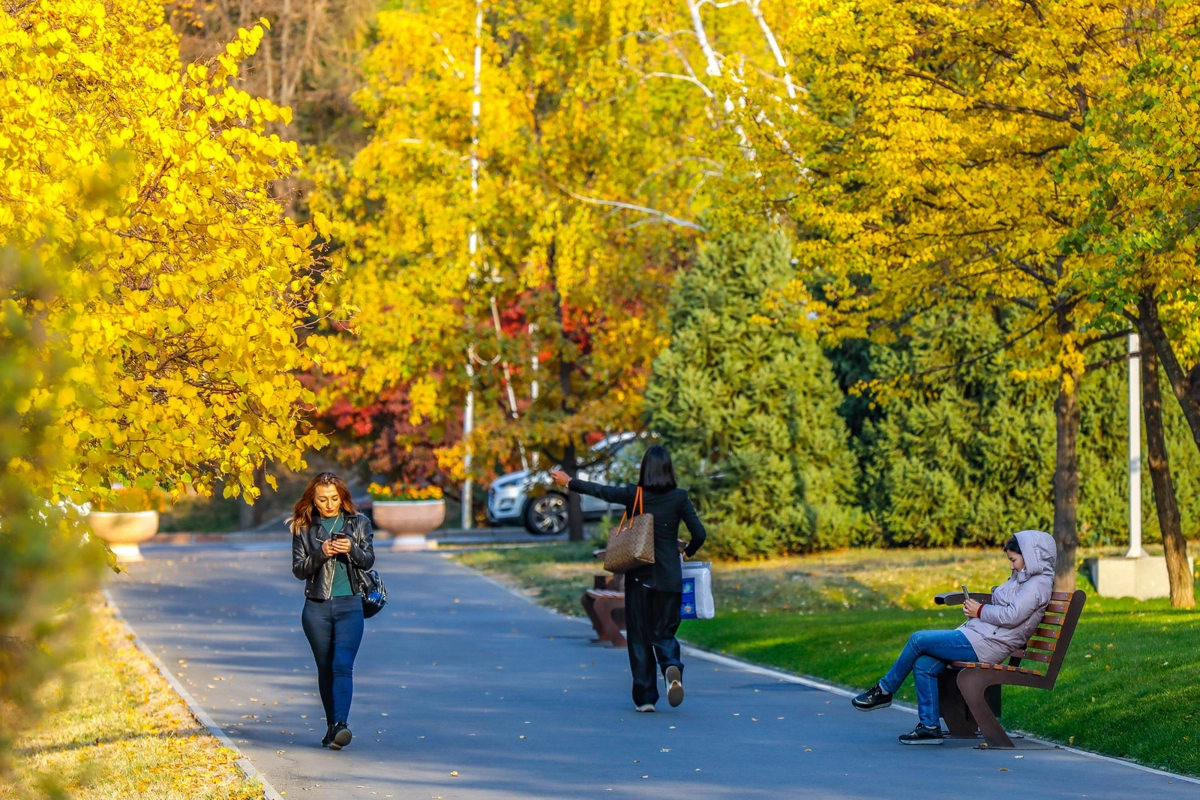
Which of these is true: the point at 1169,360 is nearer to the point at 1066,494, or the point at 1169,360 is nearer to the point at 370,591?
Answer: the point at 1066,494

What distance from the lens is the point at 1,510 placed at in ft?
13.1

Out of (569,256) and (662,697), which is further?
(569,256)

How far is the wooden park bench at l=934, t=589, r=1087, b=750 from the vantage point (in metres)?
9.84

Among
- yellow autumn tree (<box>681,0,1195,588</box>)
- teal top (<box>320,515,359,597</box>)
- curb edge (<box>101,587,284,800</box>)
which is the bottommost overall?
curb edge (<box>101,587,284,800</box>)

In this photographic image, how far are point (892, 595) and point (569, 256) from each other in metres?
13.8

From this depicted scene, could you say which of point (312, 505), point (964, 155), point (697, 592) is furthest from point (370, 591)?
point (964, 155)

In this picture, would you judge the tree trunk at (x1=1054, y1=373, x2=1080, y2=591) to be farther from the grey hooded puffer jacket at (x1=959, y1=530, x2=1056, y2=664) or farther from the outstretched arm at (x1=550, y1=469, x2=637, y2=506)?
the grey hooded puffer jacket at (x1=959, y1=530, x2=1056, y2=664)

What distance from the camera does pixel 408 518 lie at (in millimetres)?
33188

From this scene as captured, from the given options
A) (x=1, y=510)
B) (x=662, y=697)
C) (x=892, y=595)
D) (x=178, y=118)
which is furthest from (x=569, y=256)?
(x=1, y=510)

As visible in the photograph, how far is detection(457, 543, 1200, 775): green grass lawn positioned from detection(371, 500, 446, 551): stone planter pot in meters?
4.00

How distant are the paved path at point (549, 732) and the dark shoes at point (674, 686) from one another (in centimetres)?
14

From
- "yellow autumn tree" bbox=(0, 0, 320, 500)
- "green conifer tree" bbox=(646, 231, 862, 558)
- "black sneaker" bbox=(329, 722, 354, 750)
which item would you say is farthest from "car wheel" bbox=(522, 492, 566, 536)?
"yellow autumn tree" bbox=(0, 0, 320, 500)

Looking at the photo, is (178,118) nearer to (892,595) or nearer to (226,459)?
(226,459)

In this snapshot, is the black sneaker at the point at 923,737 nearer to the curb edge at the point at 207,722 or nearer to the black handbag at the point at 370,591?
the black handbag at the point at 370,591
